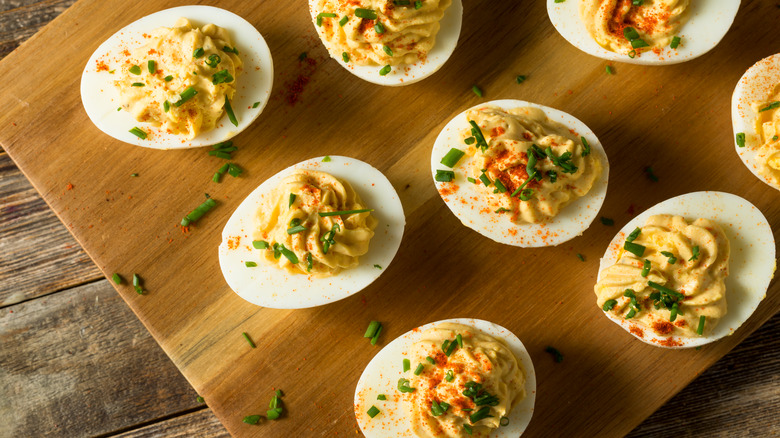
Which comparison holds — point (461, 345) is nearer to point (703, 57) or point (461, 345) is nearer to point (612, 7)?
point (612, 7)

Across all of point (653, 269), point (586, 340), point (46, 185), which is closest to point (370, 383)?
point (586, 340)

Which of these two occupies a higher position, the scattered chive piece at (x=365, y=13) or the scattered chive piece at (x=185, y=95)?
the scattered chive piece at (x=365, y=13)

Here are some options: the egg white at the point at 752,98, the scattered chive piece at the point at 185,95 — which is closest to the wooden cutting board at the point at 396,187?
the egg white at the point at 752,98

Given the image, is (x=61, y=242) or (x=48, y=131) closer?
(x=48, y=131)

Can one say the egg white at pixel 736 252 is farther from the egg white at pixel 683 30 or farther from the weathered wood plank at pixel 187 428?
the weathered wood plank at pixel 187 428

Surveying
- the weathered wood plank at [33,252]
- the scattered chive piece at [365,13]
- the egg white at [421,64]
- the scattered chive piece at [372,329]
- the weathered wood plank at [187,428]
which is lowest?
the weathered wood plank at [187,428]

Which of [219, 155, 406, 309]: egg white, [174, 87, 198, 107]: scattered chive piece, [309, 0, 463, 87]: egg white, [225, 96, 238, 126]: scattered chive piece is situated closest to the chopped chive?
[219, 155, 406, 309]: egg white
